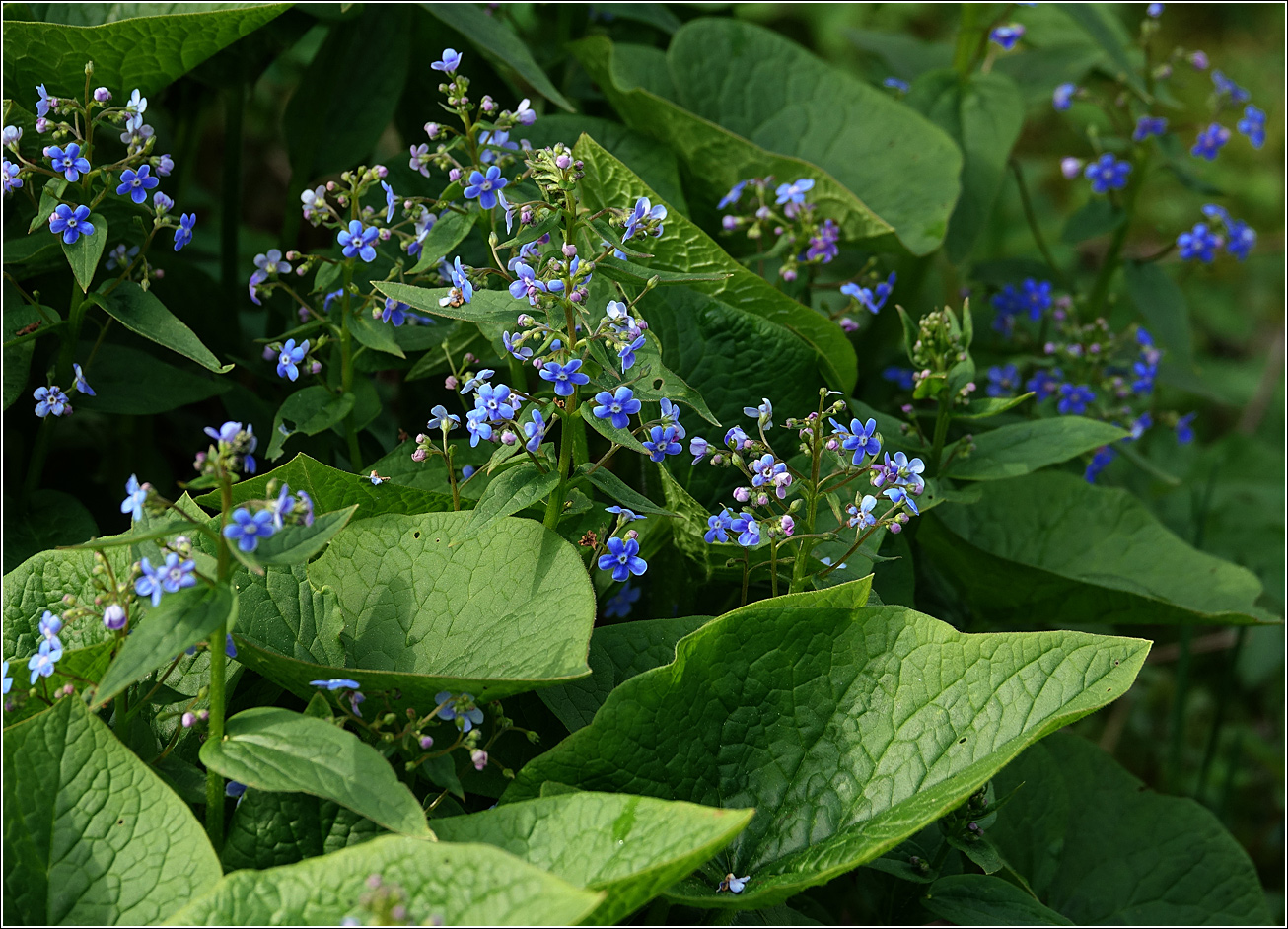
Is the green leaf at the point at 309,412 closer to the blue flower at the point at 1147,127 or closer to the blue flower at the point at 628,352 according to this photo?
the blue flower at the point at 628,352

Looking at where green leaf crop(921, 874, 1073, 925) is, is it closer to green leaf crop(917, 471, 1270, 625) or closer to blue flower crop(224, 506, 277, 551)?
green leaf crop(917, 471, 1270, 625)

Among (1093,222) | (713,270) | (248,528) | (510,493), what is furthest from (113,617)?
(1093,222)

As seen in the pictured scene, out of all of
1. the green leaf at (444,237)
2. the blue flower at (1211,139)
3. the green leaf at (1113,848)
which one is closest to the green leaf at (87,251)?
the green leaf at (444,237)

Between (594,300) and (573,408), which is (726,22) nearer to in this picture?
(594,300)

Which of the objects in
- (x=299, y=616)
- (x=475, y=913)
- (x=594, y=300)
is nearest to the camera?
(x=475, y=913)

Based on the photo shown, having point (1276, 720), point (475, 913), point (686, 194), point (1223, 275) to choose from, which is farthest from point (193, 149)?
point (1223, 275)

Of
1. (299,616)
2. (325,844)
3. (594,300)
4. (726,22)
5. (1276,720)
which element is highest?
(726,22)

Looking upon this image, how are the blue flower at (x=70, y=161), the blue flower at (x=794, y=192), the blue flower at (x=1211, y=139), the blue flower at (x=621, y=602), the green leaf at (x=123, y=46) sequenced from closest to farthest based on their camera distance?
the blue flower at (x=70, y=161) < the blue flower at (x=621, y=602) < the green leaf at (x=123, y=46) < the blue flower at (x=794, y=192) < the blue flower at (x=1211, y=139)

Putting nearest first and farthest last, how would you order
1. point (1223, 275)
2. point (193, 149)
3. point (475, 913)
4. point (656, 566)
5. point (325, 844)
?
point (475, 913)
point (325, 844)
point (656, 566)
point (193, 149)
point (1223, 275)
